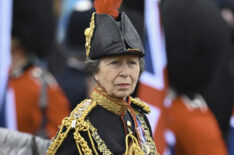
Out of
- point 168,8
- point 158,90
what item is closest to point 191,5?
point 168,8

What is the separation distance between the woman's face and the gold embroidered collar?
1.5 inches

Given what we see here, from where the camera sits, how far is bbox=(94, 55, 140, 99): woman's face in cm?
397

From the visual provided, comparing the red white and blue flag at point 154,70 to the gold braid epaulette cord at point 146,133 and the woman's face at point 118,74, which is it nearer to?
the gold braid epaulette cord at point 146,133

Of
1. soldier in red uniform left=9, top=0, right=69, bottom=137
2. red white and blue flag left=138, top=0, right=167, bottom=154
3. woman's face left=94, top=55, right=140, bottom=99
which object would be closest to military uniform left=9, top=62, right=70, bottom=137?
soldier in red uniform left=9, top=0, right=69, bottom=137

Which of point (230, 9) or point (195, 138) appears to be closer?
point (195, 138)

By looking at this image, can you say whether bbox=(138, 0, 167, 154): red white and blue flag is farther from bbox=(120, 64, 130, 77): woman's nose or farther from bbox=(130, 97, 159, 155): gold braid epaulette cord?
bbox=(120, 64, 130, 77): woman's nose

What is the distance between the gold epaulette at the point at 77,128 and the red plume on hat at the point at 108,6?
0.51m

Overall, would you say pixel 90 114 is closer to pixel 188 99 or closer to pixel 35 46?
pixel 188 99

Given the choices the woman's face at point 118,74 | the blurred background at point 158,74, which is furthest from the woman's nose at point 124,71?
the blurred background at point 158,74

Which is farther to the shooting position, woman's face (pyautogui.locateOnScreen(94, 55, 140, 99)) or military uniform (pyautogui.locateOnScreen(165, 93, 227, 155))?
military uniform (pyautogui.locateOnScreen(165, 93, 227, 155))

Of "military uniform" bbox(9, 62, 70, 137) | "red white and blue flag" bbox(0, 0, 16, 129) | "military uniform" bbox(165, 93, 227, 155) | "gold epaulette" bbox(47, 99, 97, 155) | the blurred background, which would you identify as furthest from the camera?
"military uniform" bbox(9, 62, 70, 137)

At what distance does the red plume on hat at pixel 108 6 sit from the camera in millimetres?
4023

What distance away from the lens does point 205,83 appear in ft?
23.6

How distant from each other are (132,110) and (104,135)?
0.31m
